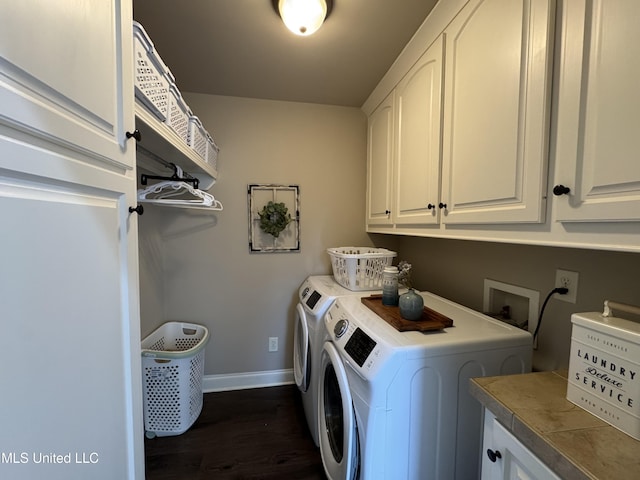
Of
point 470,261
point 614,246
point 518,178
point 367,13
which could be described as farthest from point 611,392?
point 367,13

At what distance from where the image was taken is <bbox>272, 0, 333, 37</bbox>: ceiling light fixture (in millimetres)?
1147

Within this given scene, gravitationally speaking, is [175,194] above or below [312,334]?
above

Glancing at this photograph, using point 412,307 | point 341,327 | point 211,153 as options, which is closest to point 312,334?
point 341,327

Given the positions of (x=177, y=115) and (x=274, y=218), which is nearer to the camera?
(x=177, y=115)

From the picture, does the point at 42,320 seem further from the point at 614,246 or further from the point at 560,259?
the point at 560,259

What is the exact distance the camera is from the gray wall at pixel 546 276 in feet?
2.96

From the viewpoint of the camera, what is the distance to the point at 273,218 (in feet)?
7.07

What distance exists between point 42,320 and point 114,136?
47cm

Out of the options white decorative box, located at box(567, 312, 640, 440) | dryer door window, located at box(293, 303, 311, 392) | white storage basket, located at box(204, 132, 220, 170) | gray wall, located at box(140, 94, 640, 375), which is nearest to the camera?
white decorative box, located at box(567, 312, 640, 440)

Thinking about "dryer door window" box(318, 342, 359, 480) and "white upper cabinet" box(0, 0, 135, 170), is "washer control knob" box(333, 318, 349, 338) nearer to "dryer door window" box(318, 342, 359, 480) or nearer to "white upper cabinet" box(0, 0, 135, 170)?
"dryer door window" box(318, 342, 359, 480)

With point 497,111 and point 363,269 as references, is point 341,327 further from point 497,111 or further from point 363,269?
point 497,111

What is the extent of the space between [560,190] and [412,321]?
0.66 metres

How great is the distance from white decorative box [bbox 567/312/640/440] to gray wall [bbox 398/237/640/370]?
359mm

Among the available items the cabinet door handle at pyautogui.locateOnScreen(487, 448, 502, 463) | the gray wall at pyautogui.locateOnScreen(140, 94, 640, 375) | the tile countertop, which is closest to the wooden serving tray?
the tile countertop
